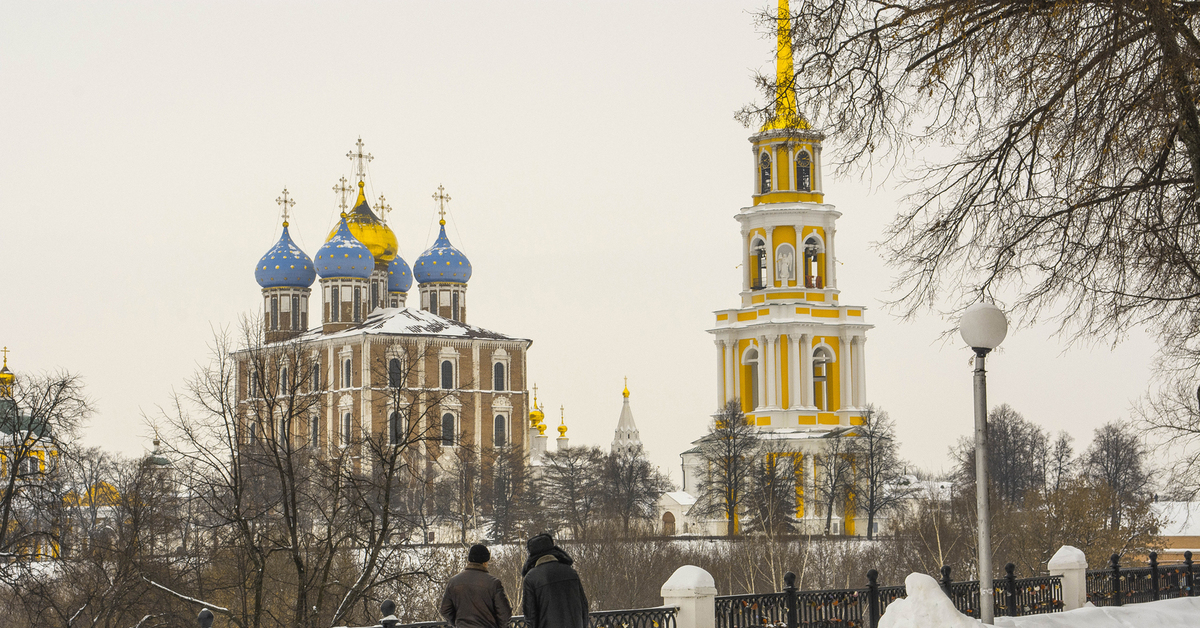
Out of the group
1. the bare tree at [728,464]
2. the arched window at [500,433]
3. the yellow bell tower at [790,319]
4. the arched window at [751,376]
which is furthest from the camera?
the arched window at [500,433]

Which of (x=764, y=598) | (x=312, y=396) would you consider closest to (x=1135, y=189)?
(x=764, y=598)

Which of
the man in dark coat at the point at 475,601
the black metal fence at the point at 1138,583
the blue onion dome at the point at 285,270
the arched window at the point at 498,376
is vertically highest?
the blue onion dome at the point at 285,270

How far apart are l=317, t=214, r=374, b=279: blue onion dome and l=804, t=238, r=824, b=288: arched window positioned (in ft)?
92.5

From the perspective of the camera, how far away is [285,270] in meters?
86.1

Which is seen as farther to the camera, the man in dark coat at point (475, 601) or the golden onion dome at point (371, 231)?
the golden onion dome at point (371, 231)

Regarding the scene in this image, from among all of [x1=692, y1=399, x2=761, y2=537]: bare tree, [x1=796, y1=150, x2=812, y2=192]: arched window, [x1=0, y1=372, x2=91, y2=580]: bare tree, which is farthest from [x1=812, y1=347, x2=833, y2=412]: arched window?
[x1=0, y1=372, x2=91, y2=580]: bare tree

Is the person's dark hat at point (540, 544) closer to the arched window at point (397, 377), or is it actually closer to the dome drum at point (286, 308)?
the arched window at point (397, 377)

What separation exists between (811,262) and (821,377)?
202 inches

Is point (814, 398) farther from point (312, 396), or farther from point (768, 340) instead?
point (312, 396)

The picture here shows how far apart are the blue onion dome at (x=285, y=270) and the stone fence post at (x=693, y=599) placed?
245ft

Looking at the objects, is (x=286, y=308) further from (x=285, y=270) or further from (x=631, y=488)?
(x=631, y=488)

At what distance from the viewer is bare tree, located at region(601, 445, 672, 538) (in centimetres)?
6712

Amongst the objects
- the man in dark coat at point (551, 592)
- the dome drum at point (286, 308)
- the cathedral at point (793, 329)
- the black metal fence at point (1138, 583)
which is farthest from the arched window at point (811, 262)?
the man in dark coat at point (551, 592)

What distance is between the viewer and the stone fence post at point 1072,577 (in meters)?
17.3
